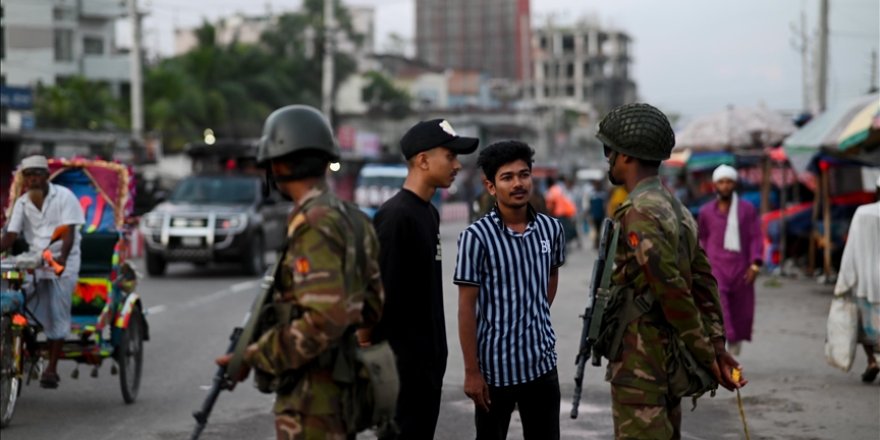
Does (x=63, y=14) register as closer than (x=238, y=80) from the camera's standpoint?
Yes

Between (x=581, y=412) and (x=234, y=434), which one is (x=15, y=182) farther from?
(x=581, y=412)

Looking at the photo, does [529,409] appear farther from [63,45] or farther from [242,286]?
[63,45]

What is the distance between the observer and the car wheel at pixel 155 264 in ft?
86.1

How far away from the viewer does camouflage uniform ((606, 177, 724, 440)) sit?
5.64 m

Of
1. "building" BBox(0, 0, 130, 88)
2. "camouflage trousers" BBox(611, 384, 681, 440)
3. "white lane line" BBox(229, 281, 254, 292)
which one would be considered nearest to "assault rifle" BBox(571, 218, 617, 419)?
"camouflage trousers" BBox(611, 384, 681, 440)

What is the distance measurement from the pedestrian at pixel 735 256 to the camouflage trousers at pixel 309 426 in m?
8.15

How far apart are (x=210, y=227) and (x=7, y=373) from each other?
15777 millimetres

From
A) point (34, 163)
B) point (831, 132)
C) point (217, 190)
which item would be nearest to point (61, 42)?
point (217, 190)

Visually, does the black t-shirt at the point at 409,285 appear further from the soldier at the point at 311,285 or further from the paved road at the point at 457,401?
the paved road at the point at 457,401

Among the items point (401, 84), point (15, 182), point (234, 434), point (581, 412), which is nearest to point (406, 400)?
point (234, 434)

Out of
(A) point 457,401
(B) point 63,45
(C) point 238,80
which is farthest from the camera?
(C) point 238,80

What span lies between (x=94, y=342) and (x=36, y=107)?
4468cm

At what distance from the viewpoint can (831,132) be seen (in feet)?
66.9

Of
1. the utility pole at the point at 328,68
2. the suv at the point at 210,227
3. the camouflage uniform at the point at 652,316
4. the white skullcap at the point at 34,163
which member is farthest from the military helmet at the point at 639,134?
the utility pole at the point at 328,68
